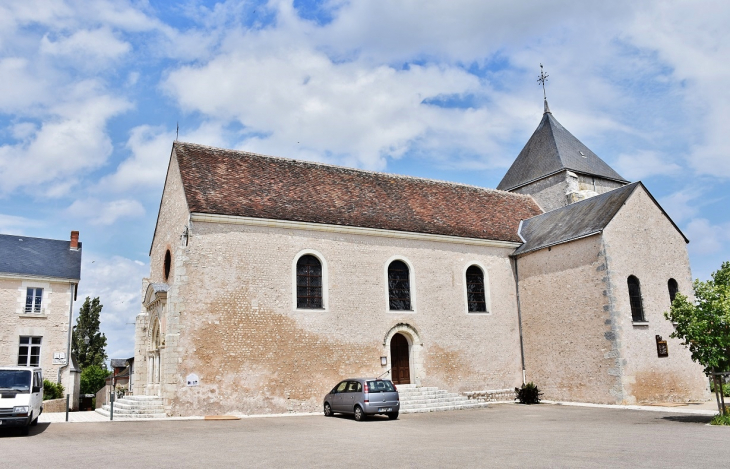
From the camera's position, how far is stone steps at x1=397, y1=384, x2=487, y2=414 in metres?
18.6

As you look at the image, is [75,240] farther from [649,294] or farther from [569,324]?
[649,294]

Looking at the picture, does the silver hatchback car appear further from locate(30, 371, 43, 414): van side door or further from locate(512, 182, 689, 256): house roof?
locate(512, 182, 689, 256): house roof

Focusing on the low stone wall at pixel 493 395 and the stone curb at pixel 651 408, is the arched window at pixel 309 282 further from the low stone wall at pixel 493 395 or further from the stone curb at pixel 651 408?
the stone curb at pixel 651 408

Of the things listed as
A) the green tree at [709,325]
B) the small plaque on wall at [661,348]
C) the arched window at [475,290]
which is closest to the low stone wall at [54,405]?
the arched window at [475,290]

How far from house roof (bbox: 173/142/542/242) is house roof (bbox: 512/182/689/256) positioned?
100 cm

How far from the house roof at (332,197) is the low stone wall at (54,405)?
912 centimetres

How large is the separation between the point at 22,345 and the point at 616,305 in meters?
23.1

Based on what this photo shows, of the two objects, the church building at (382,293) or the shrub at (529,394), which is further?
the shrub at (529,394)

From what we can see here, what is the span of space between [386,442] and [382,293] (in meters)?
9.99

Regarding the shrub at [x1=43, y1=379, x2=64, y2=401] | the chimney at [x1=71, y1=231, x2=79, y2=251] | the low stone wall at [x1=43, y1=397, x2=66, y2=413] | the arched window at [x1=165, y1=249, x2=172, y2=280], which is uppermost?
the chimney at [x1=71, y1=231, x2=79, y2=251]

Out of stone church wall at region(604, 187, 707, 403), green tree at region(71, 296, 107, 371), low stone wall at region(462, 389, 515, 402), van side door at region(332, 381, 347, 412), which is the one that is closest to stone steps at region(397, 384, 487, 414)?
low stone wall at region(462, 389, 515, 402)

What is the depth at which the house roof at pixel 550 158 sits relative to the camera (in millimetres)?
28094

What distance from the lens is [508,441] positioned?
415 inches

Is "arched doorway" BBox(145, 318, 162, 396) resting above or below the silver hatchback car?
above
